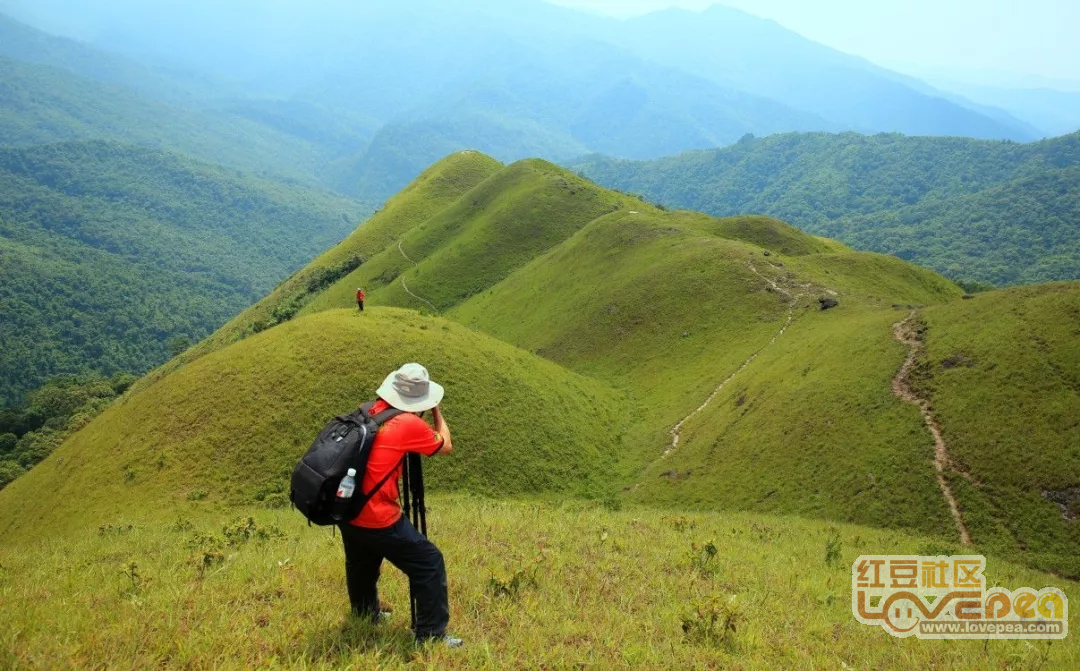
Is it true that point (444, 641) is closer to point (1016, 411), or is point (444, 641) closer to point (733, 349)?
point (1016, 411)

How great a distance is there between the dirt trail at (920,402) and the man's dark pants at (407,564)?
2410cm

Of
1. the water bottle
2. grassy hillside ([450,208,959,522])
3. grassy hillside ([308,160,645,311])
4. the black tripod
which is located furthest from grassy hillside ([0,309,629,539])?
grassy hillside ([308,160,645,311])

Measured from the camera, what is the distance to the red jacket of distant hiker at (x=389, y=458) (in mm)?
7015

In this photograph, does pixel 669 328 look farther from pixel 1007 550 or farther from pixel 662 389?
pixel 1007 550

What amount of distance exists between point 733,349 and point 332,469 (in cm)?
4831

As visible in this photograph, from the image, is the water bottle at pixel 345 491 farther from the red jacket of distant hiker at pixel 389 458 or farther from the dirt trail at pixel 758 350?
the dirt trail at pixel 758 350

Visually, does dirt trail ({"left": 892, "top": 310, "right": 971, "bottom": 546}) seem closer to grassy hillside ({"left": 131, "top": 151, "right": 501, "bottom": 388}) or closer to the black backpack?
the black backpack

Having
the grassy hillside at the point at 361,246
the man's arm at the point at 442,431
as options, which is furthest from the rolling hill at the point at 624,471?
the grassy hillside at the point at 361,246

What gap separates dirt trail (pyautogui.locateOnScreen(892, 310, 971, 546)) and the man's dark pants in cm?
2410

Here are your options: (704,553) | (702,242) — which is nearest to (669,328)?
(702,242)

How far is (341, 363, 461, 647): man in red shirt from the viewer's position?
7.14m

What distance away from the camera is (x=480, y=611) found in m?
9.03

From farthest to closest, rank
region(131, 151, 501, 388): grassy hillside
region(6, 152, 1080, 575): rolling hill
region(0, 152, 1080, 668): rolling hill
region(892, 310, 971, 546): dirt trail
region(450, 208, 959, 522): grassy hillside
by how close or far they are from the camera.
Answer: region(131, 151, 501, 388): grassy hillside → region(450, 208, 959, 522): grassy hillside → region(6, 152, 1080, 575): rolling hill → region(892, 310, 971, 546): dirt trail → region(0, 152, 1080, 668): rolling hill

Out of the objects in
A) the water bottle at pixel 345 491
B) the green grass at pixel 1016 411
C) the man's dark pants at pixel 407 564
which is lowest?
the green grass at pixel 1016 411
